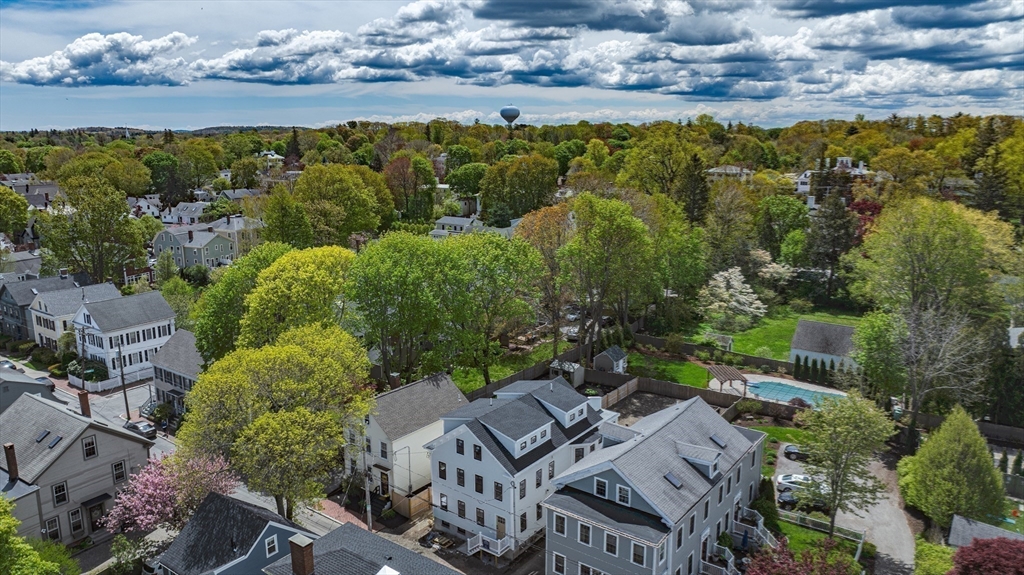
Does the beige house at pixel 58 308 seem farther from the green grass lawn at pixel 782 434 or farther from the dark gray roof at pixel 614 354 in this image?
the green grass lawn at pixel 782 434

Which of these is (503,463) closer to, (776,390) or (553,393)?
(553,393)

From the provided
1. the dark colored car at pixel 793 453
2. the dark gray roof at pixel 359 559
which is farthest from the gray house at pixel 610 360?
the dark gray roof at pixel 359 559

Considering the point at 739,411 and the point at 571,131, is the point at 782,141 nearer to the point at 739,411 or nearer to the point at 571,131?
the point at 571,131

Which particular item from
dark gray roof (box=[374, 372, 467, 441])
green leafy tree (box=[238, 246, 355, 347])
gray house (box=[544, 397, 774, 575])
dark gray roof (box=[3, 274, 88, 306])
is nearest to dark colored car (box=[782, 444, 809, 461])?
gray house (box=[544, 397, 774, 575])

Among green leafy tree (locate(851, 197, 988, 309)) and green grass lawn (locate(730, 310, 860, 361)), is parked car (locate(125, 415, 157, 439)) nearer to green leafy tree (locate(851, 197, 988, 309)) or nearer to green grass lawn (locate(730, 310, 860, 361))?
green grass lawn (locate(730, 310, 860, 361))

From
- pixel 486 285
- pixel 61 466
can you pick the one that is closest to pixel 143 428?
pixel 61 466
